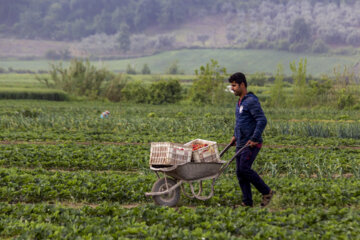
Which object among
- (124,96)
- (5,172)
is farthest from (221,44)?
(5,172)

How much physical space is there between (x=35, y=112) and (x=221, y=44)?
16905cm

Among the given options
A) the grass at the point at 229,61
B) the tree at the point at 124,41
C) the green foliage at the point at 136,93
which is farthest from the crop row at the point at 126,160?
the tree at the point at 124,41

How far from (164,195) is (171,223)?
129 cm

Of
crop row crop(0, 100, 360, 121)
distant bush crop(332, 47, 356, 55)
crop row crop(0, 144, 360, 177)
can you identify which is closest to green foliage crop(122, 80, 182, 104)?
crop row crop(0, 100, 360, 121)

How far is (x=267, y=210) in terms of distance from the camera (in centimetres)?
648

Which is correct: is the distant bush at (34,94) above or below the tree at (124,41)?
below

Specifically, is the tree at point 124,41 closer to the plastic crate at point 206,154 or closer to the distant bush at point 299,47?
the distant bush at point 299,47

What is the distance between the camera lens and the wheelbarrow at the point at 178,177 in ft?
22.4

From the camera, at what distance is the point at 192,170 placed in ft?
22.6

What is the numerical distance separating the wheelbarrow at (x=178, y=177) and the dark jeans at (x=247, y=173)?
5.9 inches

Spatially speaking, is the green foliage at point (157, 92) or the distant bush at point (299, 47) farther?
the distant bush at point (299, 47)

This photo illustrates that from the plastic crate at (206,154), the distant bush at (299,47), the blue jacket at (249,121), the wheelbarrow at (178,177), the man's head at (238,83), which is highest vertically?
the distant bush at (299,47)

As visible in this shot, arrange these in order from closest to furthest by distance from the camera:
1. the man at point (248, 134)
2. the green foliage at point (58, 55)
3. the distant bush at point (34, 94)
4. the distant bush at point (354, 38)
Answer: the man at point (248, 134)
the distant bush at point (34, 94)
the green foliage at point (58, 55)
the distant bush at point (354, 38)

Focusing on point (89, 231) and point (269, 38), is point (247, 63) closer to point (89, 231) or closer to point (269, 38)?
point (269, 38)
